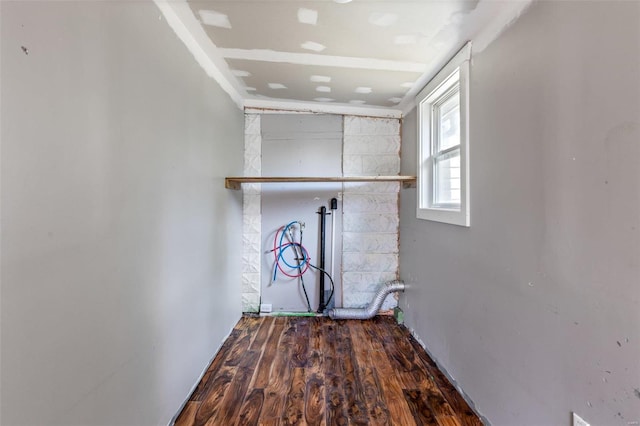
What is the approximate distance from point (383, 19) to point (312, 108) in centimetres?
142

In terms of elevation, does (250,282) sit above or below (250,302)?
above

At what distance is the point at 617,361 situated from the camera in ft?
2.75

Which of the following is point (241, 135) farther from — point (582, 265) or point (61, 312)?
point (582, 265)

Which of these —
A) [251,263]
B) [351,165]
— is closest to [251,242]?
[251,263]

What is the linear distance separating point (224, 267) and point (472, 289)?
1.89 metres

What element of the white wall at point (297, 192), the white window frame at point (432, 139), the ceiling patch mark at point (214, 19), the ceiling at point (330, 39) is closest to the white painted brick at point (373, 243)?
the white wall at point (297, 192)

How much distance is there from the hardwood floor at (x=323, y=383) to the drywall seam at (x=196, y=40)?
84.7 inches

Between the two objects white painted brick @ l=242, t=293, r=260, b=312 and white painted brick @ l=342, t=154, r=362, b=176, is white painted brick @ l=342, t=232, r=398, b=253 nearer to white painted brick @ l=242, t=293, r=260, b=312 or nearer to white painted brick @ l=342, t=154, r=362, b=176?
white painted brick @ l=342, t=154, r=362, b=176

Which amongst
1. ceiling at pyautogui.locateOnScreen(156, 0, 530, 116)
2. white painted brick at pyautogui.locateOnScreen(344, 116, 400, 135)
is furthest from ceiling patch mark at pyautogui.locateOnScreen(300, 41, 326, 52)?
white painted brick at pyautogui.locateOnScreen(344, 116, 400, 135)

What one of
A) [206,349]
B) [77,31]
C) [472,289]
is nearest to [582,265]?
[472,289]

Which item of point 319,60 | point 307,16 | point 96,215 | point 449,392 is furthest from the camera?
point 319,60

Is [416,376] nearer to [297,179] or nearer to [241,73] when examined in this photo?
[297,179]

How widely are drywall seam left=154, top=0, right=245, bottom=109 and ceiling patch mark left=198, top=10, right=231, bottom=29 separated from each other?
5cm

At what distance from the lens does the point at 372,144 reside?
2.90 meters
